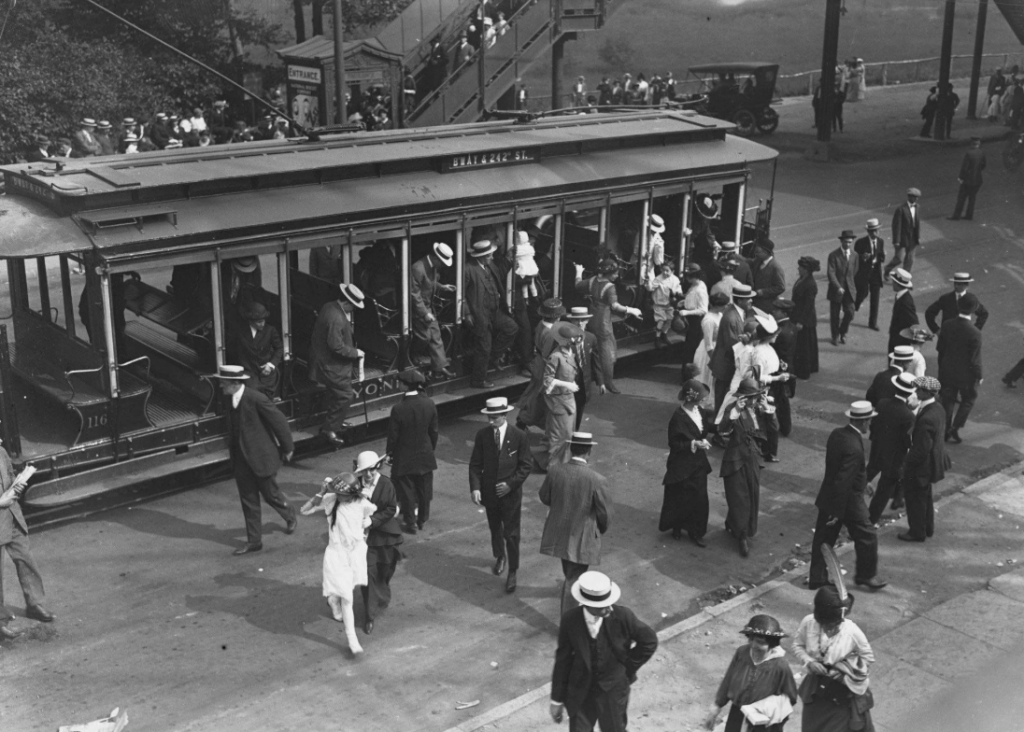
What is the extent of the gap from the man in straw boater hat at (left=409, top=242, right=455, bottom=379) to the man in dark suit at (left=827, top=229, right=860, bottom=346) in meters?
5.81

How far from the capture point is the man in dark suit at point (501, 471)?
10016mm

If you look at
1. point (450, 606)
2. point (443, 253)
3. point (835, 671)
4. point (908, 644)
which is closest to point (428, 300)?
point (443, 253)

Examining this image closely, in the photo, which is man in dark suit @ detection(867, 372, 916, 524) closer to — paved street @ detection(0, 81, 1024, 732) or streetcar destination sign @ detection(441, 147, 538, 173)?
paved street @ detection(0, 81, 1024, 732)

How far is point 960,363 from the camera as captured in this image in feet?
44.0

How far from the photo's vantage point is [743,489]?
10945 mm

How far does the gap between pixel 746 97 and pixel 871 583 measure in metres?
26.4

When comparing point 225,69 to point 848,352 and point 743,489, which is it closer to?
point 848,352

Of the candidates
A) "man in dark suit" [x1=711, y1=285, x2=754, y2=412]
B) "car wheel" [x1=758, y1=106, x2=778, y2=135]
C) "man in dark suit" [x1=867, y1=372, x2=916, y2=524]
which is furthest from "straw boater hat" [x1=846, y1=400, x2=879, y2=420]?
"car wheel" [x1=758, y1=106, x2=778, y2=135]

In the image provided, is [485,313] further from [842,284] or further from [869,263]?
[869,263]

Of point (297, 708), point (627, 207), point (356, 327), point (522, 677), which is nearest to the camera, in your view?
point (297, 708)

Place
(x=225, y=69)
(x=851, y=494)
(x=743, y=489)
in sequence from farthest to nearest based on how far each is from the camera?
1. (x=225, y=69)
2. (x=743, y=489)
3. (x=851, y=494)

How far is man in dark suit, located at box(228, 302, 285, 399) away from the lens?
11885 mm

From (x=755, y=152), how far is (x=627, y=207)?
2.29 metres

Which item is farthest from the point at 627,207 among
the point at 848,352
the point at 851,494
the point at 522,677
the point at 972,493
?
the point at 522,677
